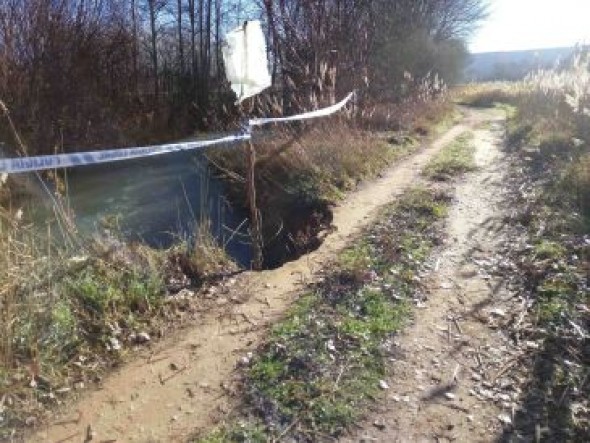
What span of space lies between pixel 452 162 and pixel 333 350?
22.9 feet

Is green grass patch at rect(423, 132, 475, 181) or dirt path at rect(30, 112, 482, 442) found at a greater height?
green grass patch at rect(423, 132, 475, 181)

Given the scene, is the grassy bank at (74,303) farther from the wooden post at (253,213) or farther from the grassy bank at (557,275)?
the grassy bank at (557,275)

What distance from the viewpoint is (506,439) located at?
10.3 feet

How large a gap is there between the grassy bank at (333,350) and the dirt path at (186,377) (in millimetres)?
177

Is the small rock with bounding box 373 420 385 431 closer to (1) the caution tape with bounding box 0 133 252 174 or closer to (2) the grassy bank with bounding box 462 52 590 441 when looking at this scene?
(2) the grassy bank with bounding box 462 52 590 441

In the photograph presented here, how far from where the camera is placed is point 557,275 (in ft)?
16.2

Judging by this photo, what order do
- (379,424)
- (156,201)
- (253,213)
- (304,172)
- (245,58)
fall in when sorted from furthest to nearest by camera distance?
(156,201)
(304,172)
(253,213)
(245,58)
(379,424)

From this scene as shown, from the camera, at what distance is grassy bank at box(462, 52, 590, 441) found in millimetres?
3344

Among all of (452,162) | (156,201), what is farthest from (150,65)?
(452,162)

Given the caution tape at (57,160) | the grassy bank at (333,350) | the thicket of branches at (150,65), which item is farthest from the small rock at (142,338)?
the thicket of branches at (150,65)

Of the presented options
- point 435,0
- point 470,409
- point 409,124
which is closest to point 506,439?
point 470,409

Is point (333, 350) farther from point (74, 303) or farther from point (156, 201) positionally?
point (156, 201)

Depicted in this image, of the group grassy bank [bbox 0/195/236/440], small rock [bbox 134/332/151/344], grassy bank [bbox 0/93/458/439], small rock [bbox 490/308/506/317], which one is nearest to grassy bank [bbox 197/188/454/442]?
grassy bank [bbox 0/93/458/439]

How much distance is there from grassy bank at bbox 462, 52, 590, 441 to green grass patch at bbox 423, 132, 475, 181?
86 cm
